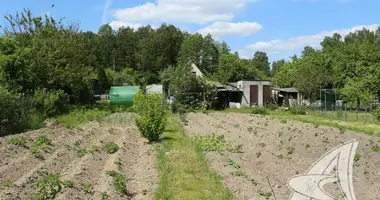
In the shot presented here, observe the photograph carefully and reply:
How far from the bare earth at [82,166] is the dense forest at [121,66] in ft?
18.2

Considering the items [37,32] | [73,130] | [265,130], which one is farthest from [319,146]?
[37,32]

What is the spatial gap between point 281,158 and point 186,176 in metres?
4.12

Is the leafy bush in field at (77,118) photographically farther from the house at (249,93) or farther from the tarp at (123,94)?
the house at (249,93)

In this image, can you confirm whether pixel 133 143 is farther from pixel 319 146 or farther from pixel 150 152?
pixel 319 146

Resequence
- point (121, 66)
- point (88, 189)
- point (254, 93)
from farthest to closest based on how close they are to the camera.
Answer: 1. point (121, 66)
2. point (254, 93)
3. point (88, 189)

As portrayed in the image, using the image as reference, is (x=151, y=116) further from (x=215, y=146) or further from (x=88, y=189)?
(x=88, y=189)

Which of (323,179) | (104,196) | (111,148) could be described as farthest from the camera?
(111,148)

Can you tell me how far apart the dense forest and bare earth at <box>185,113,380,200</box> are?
9.82 m

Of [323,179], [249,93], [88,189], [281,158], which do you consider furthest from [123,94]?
[88,189]

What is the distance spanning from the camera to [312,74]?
170 ft

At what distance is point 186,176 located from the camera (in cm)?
1096

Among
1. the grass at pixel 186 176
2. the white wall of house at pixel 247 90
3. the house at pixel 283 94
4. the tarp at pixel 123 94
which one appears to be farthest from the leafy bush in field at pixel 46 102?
the house at pixel 283 94

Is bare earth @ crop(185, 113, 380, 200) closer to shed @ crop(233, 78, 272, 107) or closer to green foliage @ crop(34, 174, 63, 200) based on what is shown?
green foliage @ crop(34, 174, 63, 200)

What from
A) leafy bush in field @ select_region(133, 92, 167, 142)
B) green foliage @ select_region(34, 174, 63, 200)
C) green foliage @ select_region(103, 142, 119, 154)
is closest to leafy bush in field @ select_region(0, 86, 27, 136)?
leafy bush in field @ select_region(133, 92, 167, 142)
